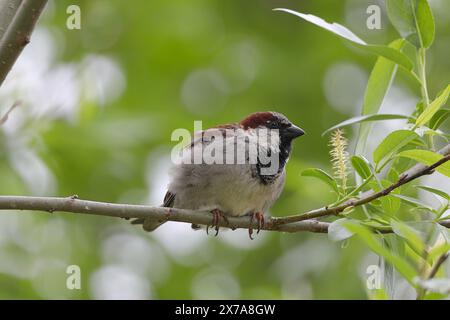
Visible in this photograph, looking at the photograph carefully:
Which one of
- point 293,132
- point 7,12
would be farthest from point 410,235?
point 293,132

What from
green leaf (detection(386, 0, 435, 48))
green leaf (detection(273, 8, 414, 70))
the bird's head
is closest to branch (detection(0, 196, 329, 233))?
green leaf (detection(273, 8, 414, 70))

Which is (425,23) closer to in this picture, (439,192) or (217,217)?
(439,192)

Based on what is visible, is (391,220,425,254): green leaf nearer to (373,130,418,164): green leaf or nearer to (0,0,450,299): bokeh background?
(373,130,418,164): green leaf

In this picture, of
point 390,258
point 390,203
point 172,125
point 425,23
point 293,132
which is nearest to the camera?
point 390,258

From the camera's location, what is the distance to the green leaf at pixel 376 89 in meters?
2.65

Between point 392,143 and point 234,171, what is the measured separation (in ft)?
4.02

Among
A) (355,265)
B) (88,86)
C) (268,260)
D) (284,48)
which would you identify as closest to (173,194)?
(88,86)

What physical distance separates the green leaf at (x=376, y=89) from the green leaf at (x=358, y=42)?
0.13 metres

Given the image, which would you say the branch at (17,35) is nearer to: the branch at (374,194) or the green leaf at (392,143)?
the branch at (374,194)

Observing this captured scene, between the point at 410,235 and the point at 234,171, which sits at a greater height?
the point at 234,171

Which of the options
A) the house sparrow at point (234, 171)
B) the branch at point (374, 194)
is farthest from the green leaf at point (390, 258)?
the house sparrow at point (234, 171)

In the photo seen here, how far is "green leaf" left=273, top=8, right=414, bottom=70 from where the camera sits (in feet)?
8.04

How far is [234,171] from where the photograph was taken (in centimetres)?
341

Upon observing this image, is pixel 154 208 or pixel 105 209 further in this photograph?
pixel 154 208
